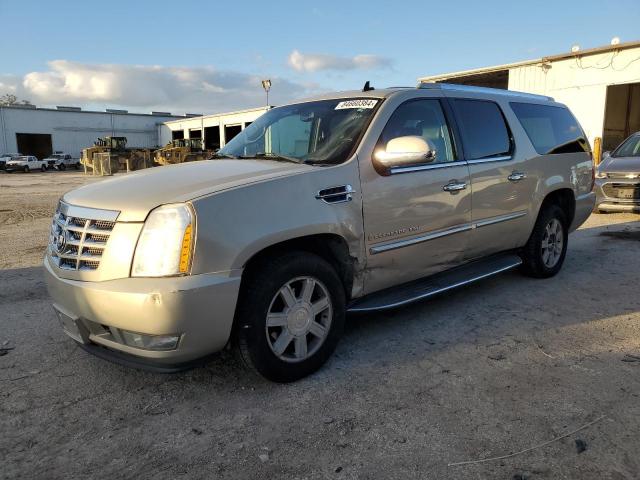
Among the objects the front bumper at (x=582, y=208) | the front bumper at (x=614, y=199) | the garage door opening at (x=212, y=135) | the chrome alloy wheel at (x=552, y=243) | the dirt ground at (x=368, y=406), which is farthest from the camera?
the garage door opening at (x=212, y=135)

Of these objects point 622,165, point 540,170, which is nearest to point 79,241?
point 540,170

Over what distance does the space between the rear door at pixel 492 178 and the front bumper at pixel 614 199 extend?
5.44 m

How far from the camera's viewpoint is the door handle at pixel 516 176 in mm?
4464

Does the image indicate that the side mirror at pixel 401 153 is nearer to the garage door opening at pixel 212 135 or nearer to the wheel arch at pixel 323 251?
the wheel arch at pixel 323 251

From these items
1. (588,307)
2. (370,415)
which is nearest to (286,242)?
(370,415)

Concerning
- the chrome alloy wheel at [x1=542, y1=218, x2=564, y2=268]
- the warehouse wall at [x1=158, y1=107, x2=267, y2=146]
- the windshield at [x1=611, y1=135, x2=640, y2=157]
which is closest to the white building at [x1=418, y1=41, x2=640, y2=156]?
the windshield at [x1=611, y1=135, x2=640, y2=157]

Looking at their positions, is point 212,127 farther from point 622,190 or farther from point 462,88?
point 462,88

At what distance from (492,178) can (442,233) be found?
2.72ft

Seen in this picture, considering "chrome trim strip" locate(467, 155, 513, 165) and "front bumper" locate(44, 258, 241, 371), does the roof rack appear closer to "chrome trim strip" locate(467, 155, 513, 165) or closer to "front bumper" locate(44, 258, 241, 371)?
"chrome trim strip" locate(467, 155, 513, 165)

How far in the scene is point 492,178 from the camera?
13.9 ft

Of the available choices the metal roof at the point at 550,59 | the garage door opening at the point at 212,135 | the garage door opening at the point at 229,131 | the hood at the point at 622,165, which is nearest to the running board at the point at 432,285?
the hood at the point at 622,165

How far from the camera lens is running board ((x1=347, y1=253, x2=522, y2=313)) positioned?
3.45m

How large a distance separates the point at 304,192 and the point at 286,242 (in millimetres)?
317

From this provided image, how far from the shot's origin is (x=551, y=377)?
308cm
